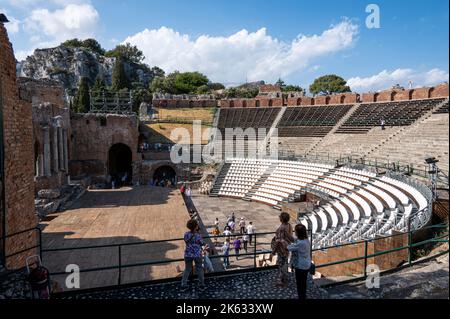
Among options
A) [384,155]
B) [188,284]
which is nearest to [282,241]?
[188,284]

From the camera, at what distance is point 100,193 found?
78.9 ft

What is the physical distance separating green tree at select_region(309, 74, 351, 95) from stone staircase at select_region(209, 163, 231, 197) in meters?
50.6

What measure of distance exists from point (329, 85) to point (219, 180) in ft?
186

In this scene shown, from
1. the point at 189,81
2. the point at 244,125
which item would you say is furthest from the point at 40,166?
the point at 189,81

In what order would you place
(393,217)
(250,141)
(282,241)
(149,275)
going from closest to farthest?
(282,241) → (149,275) → (393,217) → (250,141)

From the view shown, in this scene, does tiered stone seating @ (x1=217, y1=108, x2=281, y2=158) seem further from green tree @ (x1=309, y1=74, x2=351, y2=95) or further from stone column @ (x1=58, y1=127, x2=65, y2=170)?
green tree @ (x1=309, y1=74, x2=351, y2=95)

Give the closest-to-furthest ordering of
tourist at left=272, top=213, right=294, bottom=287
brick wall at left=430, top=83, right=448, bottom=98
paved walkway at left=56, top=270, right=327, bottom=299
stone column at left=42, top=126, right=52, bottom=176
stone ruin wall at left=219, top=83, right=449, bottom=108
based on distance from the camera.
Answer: paved walkway at left=56, top=270, right=327, bottom=299 < tourist at left=272, top=213, right=294, bottom=287 < stone column at left=42, top=126, right=52, bottom=176 < brick wall at left=430, top=83, right=448, bottom=98 < stone ruin wall at left=219, top=83, right=449, bottom=108

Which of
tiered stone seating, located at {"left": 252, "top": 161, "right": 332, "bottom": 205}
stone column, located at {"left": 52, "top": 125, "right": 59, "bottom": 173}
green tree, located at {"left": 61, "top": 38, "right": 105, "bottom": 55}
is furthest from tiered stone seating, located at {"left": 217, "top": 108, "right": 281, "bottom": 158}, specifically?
green tree, located at {"left": 61, "top": 38, "right": 105, "bottom": 55}

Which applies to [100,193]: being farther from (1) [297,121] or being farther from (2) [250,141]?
(1) [297,121]

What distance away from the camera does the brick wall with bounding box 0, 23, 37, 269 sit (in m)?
7.63

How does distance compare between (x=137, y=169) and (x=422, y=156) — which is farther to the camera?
(x=137, y=169)

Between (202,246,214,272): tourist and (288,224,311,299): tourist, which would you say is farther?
(202,246,214,272): tourist

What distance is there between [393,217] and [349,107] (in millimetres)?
25750

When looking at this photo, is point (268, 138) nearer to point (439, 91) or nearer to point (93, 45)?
point (439, 91)
